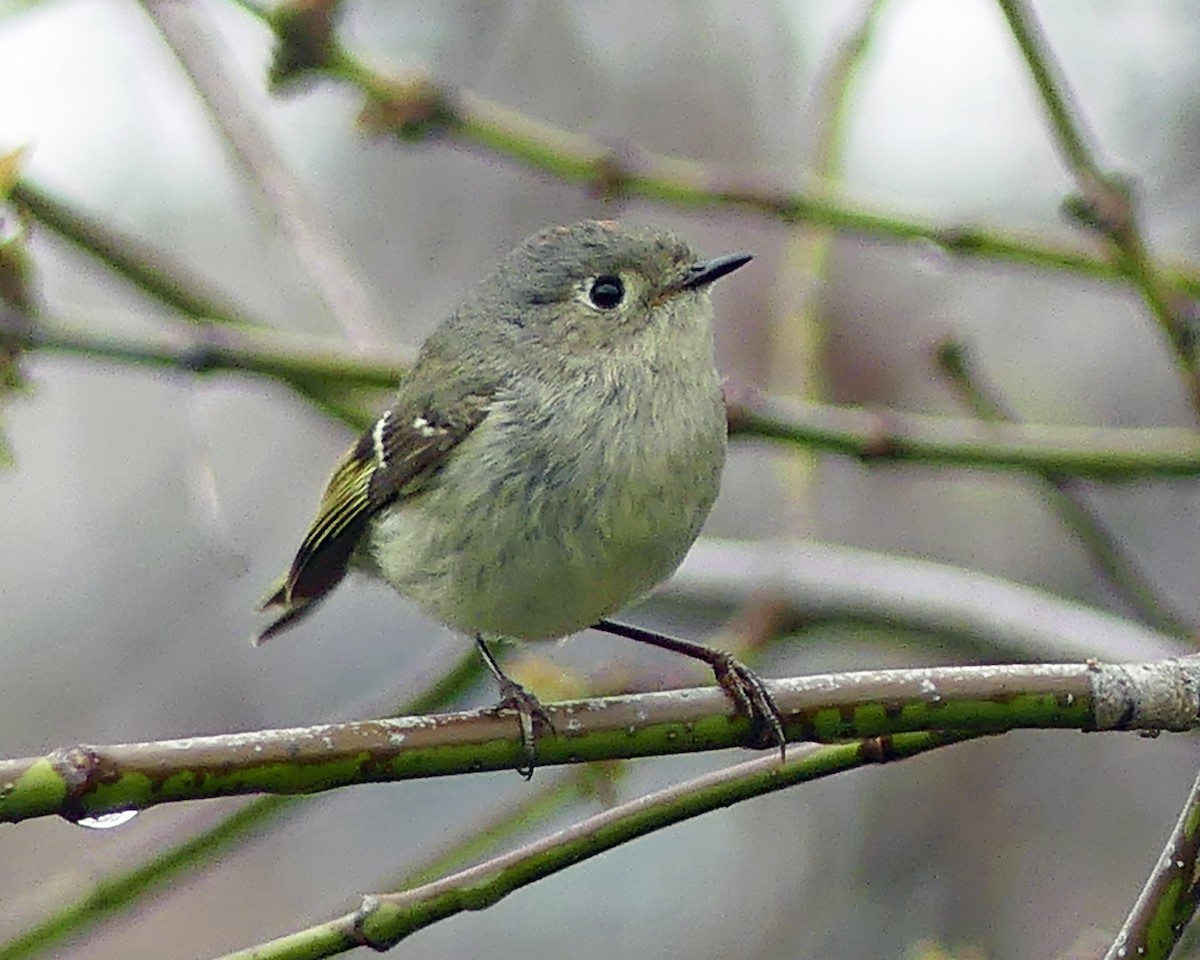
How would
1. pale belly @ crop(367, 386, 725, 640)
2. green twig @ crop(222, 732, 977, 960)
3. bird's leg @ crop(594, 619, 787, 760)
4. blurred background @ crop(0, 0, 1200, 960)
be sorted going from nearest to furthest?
1. green twig @ crop(222, 732, 977, 960)
2. bird's leg @ crop(594, 619, 787, 760)
3. pale belly @ crop(367, 386, 725, 640)
4. blurred background @ crop(0, 0, 1200, 960)

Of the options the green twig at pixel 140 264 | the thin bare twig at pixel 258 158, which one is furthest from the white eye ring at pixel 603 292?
the green twig at pixel 140 264

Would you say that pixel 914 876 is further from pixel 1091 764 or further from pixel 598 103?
pixel 598 103

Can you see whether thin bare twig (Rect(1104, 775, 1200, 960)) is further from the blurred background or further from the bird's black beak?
the blurred background

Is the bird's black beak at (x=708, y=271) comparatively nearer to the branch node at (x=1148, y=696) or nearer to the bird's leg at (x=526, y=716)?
the bird's leg at (x=526, y=716)

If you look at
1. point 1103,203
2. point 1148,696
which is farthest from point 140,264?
point 1148,696

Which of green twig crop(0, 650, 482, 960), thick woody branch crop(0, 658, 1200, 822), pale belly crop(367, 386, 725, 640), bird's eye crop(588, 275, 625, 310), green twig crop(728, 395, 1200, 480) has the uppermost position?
bird's eye crop(588, 275, 625, 310)

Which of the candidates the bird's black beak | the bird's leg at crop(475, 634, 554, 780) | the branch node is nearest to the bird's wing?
the bird's black beak

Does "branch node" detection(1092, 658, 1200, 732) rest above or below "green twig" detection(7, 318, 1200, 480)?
below
